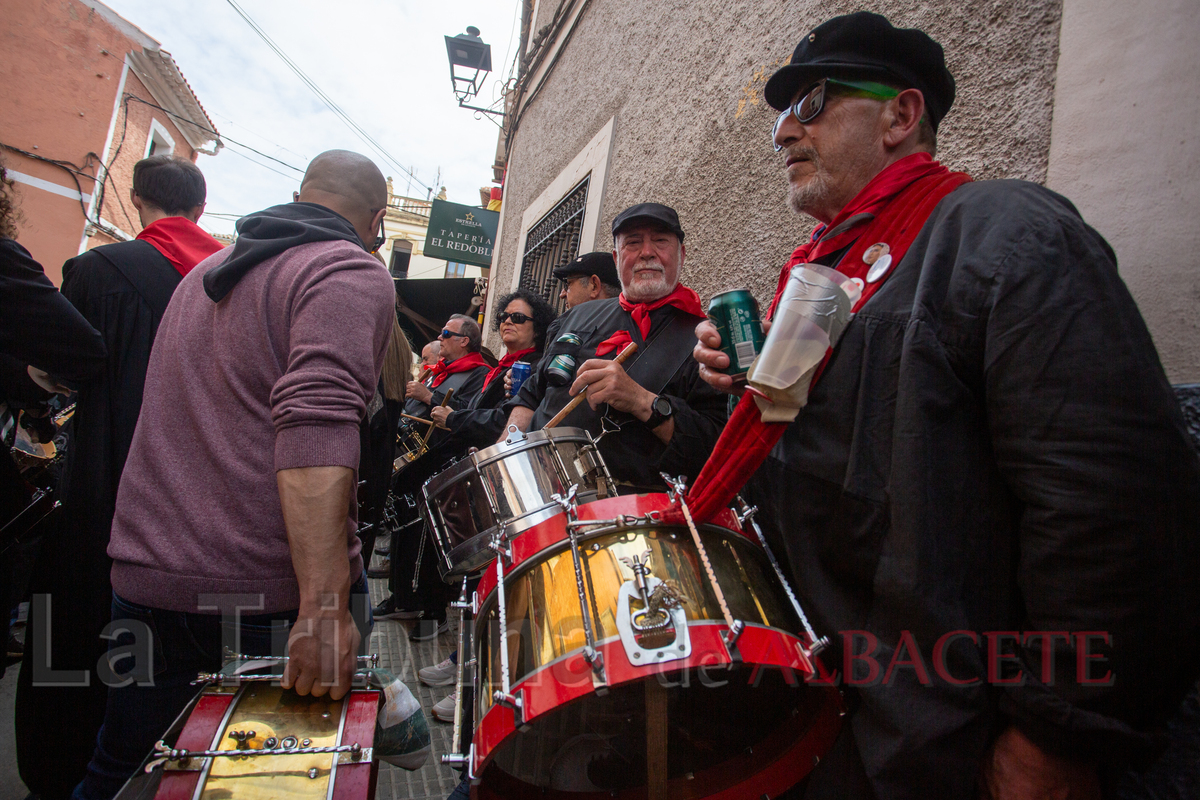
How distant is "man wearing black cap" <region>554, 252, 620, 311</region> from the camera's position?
367 cm

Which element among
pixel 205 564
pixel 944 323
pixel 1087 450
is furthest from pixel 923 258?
pixel 205 564

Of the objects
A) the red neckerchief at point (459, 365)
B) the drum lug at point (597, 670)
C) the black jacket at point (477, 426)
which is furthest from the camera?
the red neckerchief at point (459, 365)

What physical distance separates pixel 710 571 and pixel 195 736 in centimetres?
100

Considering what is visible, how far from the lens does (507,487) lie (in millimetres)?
1625

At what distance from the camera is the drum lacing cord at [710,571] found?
1.02m

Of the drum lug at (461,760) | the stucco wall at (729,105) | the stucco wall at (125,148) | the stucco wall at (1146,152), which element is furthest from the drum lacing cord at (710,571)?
the stucco wall at (125,148)

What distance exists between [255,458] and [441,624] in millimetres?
3056

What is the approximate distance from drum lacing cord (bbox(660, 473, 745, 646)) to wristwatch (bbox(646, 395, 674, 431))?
699 mm

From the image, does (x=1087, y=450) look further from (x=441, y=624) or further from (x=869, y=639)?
(x=441, y=624)

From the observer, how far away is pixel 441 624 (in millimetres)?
4109

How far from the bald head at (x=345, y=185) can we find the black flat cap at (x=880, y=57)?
126 centimetres

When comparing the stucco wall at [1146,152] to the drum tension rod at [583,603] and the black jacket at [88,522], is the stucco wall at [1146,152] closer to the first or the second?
the drum tension rod at [583,603]

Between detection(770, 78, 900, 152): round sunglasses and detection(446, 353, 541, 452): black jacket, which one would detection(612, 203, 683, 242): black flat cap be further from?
detection(446, 353, 541, 452): black jacket

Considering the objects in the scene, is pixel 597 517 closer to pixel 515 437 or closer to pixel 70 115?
pixel 515 437
